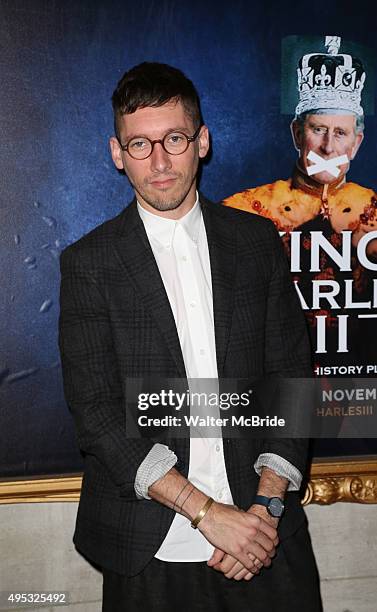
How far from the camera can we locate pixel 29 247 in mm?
2244

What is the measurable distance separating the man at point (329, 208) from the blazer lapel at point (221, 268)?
462mm

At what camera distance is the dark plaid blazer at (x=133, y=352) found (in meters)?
1.71

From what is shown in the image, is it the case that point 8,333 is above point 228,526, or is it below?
above

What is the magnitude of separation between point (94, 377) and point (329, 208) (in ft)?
3.64

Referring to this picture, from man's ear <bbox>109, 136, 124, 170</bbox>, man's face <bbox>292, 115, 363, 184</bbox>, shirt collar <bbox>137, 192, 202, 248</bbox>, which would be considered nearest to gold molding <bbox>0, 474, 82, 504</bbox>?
shirt collar <bbox>137, 192, 202, 248</bbox>

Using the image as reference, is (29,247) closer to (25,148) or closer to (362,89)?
(25,148)

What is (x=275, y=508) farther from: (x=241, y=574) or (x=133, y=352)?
(x=133, y=352)

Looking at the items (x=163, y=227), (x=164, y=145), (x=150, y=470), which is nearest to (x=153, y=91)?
(x=164, y=145)

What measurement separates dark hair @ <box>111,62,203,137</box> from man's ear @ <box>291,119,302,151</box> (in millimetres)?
641

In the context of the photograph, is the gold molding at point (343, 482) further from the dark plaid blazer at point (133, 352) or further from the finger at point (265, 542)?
the finger at point (265, 542)

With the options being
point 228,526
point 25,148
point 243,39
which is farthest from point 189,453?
point 243,39

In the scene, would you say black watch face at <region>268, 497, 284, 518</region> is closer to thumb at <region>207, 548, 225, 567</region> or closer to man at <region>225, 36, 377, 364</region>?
thumb at <region>207, 548, 225, 567</region>

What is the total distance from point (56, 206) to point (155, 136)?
596mm

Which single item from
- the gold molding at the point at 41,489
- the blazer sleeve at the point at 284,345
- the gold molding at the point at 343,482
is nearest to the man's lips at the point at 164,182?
the blazer sleeve at the point at 284,345
